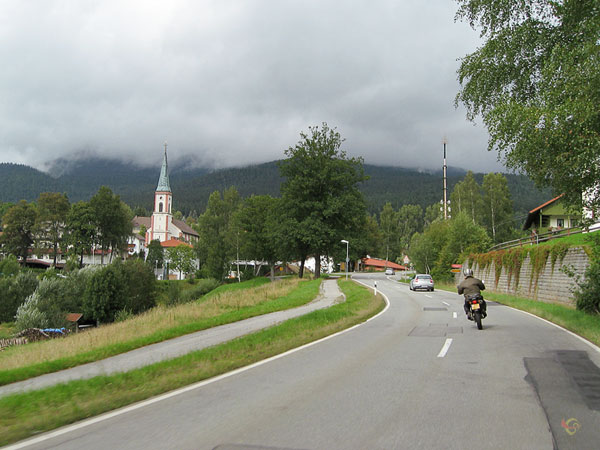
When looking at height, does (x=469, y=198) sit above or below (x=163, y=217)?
below

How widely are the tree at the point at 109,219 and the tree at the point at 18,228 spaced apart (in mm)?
12568

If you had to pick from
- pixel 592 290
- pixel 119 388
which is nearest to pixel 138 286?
pixel 592 290

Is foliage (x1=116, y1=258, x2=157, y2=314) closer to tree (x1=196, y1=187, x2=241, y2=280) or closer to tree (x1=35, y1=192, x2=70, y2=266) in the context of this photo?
tree (x1=196, y1=187, x2=241, y2=280)

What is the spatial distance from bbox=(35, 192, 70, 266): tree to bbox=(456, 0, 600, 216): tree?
81220 millimetres

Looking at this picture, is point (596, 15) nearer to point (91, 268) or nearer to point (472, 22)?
point (472, 22)

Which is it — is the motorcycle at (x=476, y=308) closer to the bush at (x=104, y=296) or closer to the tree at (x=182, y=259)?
the bush at (x=104, y=296)

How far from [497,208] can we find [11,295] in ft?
204

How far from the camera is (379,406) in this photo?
6176 millimetres

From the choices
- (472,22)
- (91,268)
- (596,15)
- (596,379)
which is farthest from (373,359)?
(91,268)

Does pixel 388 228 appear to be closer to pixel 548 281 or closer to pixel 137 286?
pixel 137 286

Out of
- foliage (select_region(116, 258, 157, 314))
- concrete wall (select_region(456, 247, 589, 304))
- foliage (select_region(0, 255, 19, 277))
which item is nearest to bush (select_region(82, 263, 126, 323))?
foliage (select_region(116, 258, 157, 314))

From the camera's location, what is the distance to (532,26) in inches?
513

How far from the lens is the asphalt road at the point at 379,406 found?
4.96 m

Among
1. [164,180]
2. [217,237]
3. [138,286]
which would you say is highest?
[164,180]
